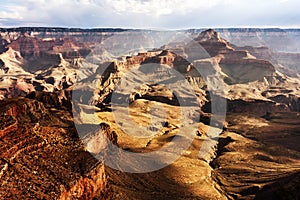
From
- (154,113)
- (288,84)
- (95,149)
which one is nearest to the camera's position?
(95,149)

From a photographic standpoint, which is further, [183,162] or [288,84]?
[288,84]

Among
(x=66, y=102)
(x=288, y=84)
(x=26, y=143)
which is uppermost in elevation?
(x=26, y=143)

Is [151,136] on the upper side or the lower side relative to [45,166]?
lower

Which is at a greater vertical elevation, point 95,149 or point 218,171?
point 95,149

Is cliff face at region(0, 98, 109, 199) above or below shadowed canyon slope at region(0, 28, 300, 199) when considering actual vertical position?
above

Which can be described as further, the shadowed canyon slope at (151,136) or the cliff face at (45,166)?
the shadowed canyon slope at (151,136)

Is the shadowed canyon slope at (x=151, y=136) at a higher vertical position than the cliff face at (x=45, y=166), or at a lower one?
lower

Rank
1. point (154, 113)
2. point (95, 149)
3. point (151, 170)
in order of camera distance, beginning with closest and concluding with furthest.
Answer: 1. point (95, 149)
2. point (151, 170)
3. point (154, 113)

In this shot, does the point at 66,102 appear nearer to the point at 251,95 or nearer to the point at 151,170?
the point at 151,170

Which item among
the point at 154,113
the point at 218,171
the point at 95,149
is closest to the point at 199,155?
the point at 218,171

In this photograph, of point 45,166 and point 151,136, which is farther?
point 151,136

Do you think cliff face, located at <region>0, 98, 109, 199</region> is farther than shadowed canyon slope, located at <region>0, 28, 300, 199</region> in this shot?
No
